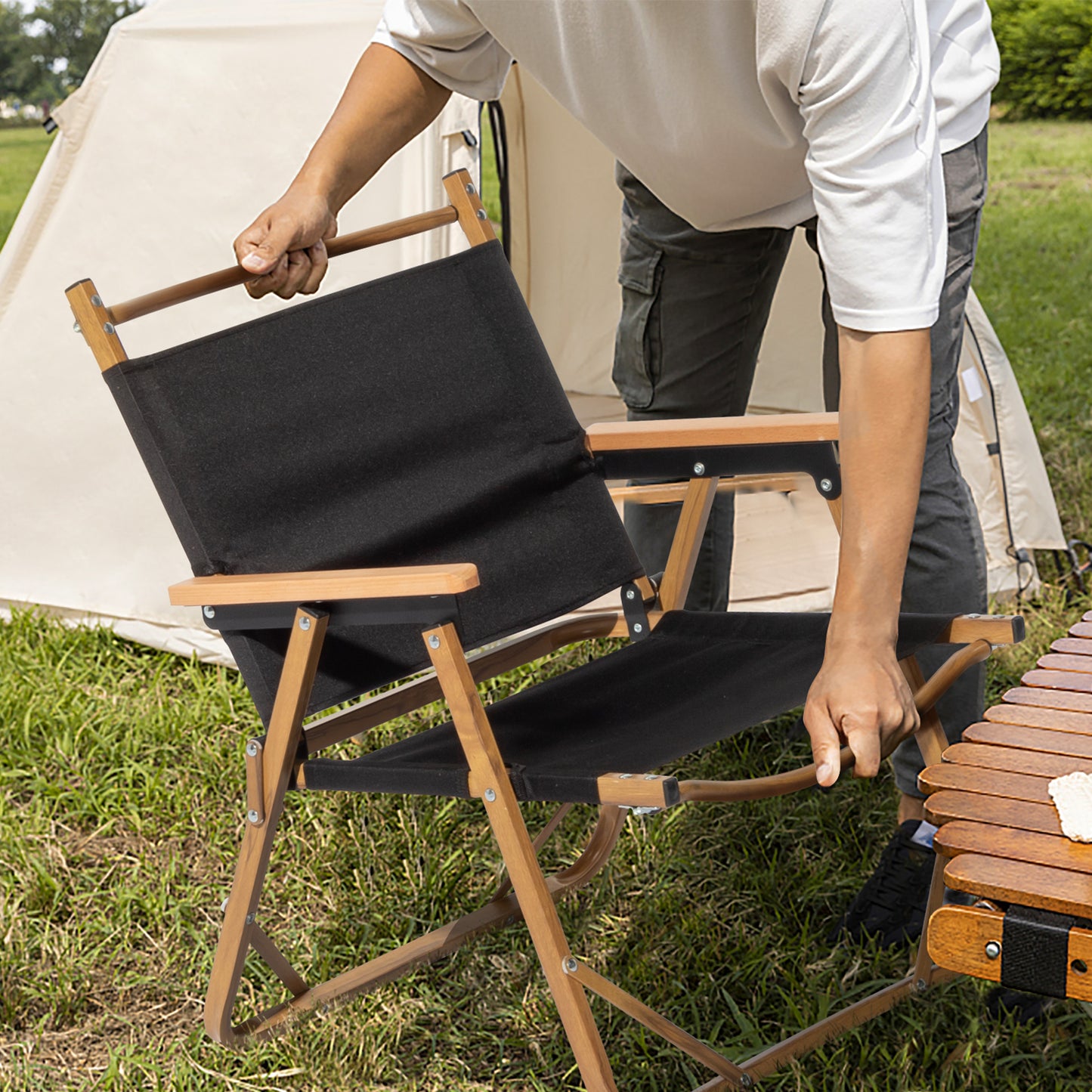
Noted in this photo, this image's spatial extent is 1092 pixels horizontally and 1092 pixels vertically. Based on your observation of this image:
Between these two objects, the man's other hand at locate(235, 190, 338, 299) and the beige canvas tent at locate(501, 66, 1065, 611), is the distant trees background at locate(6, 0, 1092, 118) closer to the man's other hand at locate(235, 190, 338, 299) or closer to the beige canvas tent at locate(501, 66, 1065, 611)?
the beige canvas tent at locate(501, 66, 1065, 611)

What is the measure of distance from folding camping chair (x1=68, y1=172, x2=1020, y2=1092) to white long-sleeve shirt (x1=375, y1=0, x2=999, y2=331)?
0.98 feet

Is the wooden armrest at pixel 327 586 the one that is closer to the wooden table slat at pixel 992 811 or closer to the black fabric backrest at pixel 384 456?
the black fabric backrest at pixel 384 456

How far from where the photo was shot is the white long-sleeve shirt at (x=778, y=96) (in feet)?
4.62

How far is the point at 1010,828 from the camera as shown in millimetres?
1122

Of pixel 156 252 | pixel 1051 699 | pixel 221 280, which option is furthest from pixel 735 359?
pixel 156 252

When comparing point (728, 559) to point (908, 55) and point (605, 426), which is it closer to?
point (605, 426)

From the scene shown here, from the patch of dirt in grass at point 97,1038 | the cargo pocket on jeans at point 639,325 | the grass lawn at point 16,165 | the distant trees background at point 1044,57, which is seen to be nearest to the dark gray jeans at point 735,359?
the cargo pocket on jeans at point 639,325

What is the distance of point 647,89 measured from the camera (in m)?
1.76

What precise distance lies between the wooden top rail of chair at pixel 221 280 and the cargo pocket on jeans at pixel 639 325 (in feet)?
1.21

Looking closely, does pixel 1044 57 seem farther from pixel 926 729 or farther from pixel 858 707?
pixel 858 707

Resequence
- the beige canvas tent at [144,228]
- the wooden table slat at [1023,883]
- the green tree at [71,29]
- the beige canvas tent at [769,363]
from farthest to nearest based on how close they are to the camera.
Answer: the green tree at [71,29]
the beige canvas tent at [769,363]
the beige canvas tent at [144,228]
the wooden table slat at [1023,883]

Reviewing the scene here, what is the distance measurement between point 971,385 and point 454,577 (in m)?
2.00

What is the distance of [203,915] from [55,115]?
1.92m

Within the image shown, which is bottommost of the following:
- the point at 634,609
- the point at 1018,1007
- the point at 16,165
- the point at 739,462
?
the point at 1018,1007
